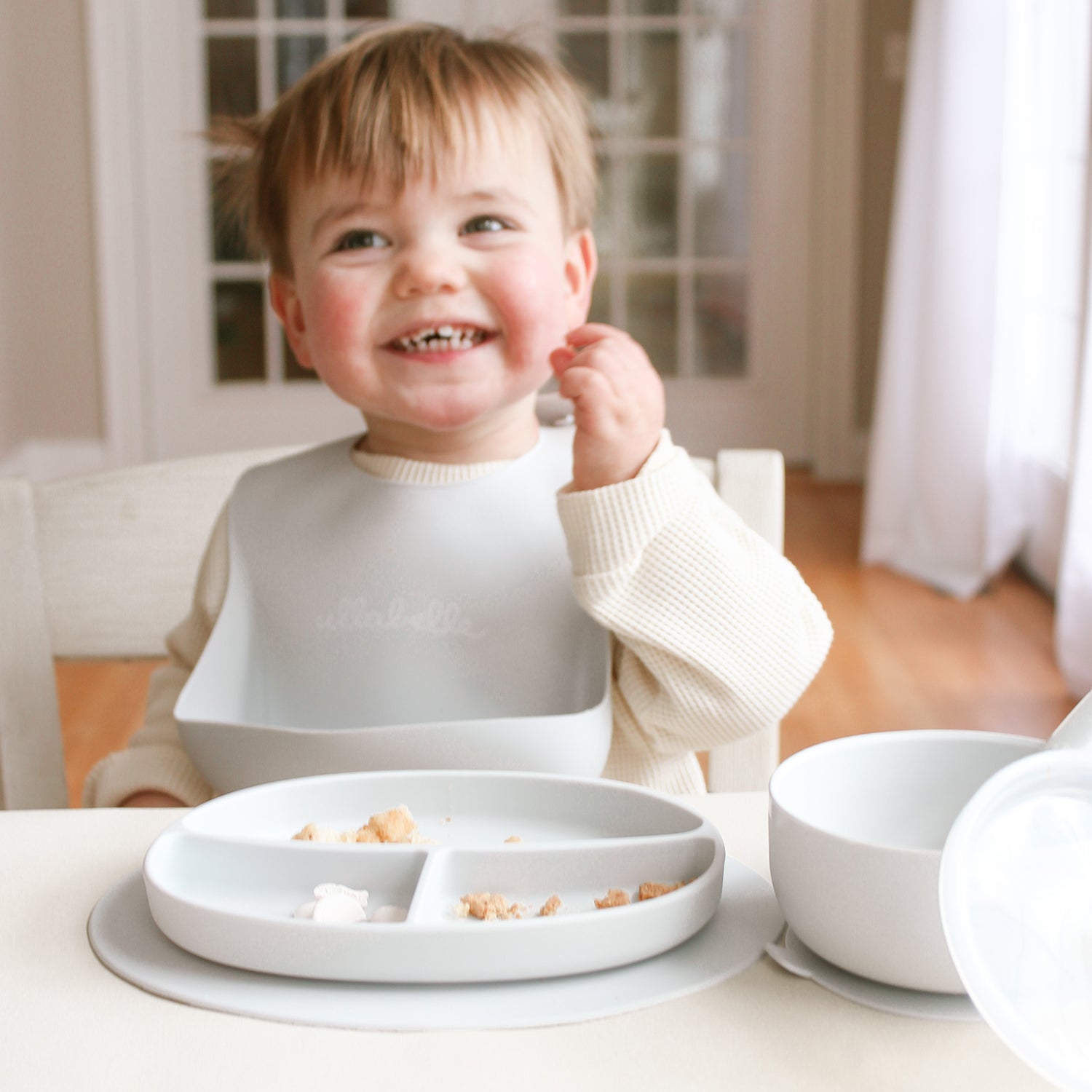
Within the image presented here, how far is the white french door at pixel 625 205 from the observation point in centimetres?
375

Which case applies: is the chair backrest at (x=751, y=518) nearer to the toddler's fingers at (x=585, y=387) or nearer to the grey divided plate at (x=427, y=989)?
the toddler's fingers at (x=585, y=387)

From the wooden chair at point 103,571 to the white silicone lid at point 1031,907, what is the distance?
45 cm

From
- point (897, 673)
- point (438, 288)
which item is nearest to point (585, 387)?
point (438, 288)

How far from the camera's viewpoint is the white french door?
12.3 feet

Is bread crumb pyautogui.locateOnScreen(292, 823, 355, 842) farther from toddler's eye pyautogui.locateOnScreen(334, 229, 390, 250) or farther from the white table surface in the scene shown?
toddler's eye pyautogui.locateOnScreen(334, 229, 390, 250)

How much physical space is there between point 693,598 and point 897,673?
5.74ft

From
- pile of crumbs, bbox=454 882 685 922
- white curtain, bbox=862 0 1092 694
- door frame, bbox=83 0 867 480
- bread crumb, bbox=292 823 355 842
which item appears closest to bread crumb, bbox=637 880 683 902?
pile of crumbs, bbox=454 882 685 922

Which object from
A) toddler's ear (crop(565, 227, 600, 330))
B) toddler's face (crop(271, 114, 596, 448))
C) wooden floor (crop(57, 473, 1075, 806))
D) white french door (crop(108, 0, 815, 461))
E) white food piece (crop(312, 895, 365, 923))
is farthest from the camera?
white french door (crop(108, 0, 815, 461))

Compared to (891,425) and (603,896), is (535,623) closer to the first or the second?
(603,896)

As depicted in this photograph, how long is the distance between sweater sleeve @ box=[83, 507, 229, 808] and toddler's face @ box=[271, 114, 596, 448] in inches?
5.5

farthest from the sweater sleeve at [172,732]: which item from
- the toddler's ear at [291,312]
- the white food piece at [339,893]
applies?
the white food piece at [339,893]

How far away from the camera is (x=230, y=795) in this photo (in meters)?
0.48

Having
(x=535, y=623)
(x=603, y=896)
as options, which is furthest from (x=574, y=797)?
(x=535, y=623)

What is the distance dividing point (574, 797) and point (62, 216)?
3642 millimetres
